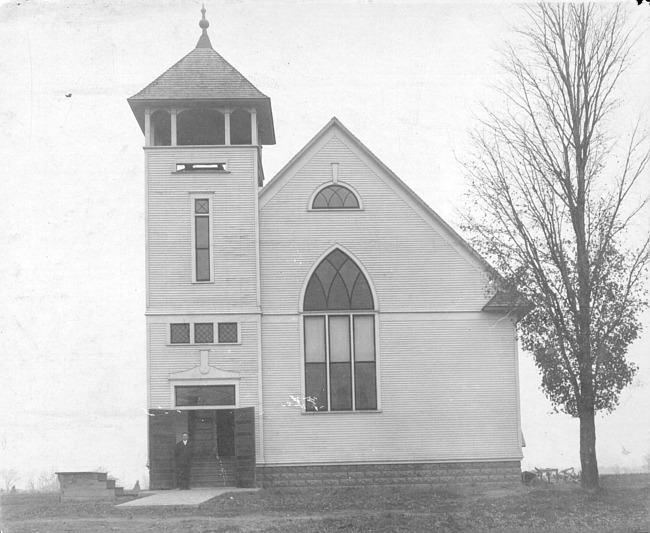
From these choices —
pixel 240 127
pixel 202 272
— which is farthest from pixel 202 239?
pixel 240 127

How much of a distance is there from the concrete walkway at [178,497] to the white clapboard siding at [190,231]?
4481mm

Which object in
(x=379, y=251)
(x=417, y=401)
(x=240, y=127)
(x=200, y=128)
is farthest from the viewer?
(x=240, y=127)

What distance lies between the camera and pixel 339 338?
2422cm

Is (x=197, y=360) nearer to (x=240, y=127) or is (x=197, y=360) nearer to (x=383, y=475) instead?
(x=383, y=475)

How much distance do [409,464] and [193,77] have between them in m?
11.5

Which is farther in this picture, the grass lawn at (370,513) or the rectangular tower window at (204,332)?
the rectangular tower window at (204,332)

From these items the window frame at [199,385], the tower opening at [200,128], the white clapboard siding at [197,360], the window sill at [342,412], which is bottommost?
the window sill at [342,412]

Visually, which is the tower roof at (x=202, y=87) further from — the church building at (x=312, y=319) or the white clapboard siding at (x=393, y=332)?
the white clapboard siding at (x=393, y=332)

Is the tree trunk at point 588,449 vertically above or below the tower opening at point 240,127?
below

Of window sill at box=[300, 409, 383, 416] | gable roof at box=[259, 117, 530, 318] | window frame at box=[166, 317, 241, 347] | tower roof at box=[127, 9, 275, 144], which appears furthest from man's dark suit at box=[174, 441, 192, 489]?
tower roof at box=[127, 9, 275, 144]

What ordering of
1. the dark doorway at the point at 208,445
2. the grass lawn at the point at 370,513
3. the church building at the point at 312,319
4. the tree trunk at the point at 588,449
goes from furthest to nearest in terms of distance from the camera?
the church building at the point at 312,319
the dark doorway at the point at 208,445
the tree trunk at the point at 588,449
the grass lawn at the point at 370,513

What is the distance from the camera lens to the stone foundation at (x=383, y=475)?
23.6m

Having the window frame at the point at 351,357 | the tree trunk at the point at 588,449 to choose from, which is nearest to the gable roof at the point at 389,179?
the window frame at the point at 351,357

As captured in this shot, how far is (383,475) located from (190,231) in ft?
25.9
